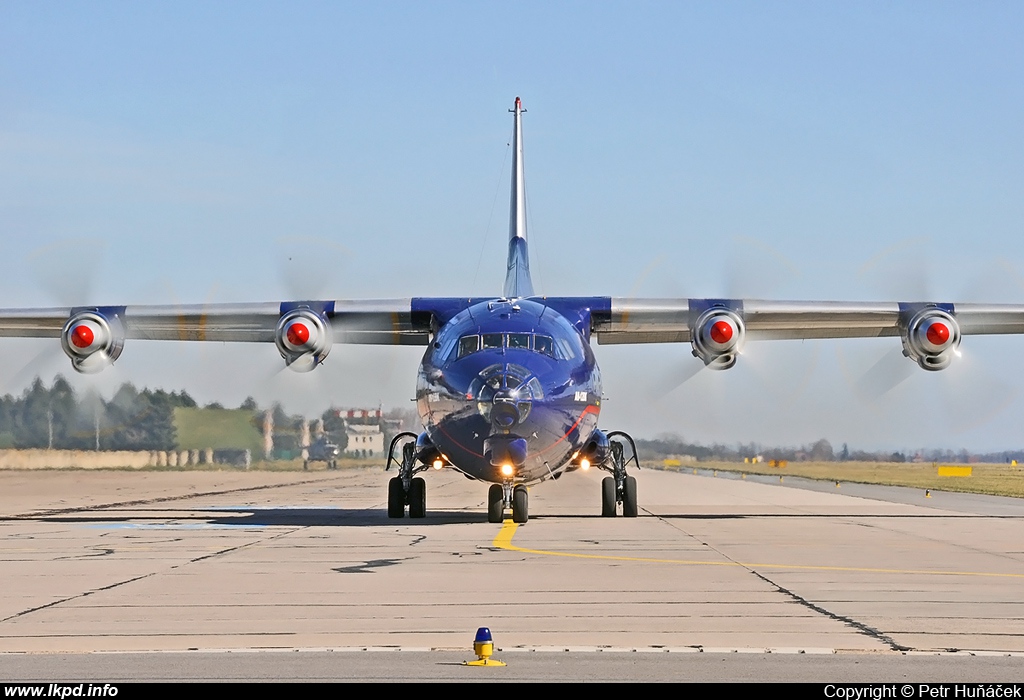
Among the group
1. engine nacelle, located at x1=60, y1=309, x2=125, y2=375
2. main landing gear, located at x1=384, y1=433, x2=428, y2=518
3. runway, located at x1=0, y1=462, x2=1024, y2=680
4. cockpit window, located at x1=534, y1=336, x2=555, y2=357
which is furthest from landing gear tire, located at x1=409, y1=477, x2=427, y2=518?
engine nacelle, located at x1=60, y1=309, x2=125, y2=375

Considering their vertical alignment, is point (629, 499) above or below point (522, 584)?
above

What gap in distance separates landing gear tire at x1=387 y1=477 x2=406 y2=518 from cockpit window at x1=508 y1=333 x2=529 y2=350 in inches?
178

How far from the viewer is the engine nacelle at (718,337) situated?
2522 cm

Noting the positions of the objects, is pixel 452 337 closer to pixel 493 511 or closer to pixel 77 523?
pixel 493 511

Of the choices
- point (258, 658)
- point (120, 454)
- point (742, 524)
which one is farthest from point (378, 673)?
point (120, 454)

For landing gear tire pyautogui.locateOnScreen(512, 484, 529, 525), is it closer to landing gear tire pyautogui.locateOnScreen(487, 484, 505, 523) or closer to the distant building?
landing gear tire pyautogui.locateOnScreen(487, 484, 505, 523)

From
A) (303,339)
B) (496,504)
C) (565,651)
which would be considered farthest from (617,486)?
(565,651)

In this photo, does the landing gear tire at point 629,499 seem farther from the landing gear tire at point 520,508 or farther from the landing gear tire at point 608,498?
the landing gear tire at point 520,508

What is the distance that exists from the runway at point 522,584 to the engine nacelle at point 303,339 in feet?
10.6

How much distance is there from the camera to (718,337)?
82.6ft

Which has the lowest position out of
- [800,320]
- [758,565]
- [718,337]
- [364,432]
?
[758,565]

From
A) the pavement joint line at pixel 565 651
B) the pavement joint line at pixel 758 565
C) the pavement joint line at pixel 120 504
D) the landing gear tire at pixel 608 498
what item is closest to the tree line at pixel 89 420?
the pavement joint line at pixel 120 504

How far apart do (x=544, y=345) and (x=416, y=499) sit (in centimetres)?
492

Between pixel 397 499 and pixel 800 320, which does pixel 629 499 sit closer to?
pixel 397 499
